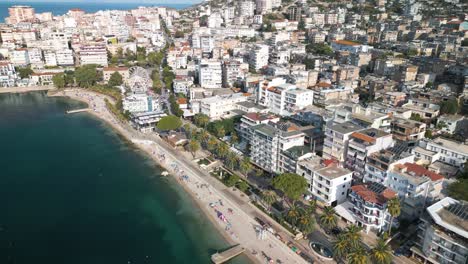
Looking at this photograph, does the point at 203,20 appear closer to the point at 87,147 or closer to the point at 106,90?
the point at 106,90

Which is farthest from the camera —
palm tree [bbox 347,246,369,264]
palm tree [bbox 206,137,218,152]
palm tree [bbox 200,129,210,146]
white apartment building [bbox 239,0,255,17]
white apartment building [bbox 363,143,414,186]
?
white apartment building [bbox 239,0,255,17]

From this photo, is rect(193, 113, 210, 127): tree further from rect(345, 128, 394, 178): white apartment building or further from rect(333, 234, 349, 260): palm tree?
rect(333, 234, 349, 260): palm tree

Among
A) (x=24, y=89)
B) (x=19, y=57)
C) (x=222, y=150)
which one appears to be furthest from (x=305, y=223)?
(x=19, y=57)

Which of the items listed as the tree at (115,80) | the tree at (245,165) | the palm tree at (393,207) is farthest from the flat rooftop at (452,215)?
the tree at (115,80)

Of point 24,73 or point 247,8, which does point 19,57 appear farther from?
point 247,8

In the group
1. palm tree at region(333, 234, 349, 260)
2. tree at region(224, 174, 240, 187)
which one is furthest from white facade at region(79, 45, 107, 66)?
palm tree at region(333, 234, 349, 260)

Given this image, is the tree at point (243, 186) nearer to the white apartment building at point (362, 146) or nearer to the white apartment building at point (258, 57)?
the white apartment building at point (362, 146)
